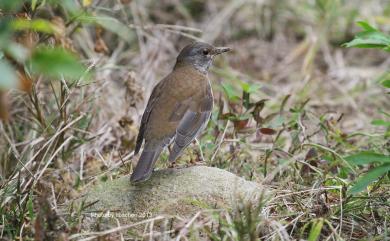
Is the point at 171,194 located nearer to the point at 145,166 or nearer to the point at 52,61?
the point at 145,166

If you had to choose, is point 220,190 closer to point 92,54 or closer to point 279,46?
point 92,54

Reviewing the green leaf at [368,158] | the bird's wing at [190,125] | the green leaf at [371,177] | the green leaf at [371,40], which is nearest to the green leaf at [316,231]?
the green leaf at [371,177]

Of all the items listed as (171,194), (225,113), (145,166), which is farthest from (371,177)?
(225,113)

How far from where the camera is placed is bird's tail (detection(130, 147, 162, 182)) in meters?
4.03

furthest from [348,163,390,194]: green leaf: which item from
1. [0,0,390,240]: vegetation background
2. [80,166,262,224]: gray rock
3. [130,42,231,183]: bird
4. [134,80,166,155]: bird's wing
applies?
[134,80,166,155]: bird's wing

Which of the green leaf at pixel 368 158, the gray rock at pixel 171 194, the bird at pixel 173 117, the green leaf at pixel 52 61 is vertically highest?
the green leaf at pixel 52 61

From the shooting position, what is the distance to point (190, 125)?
469 cm

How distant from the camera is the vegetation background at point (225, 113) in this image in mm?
3553

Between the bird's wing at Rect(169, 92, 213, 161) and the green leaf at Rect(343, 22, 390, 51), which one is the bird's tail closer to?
the bird's wing at Rect(169, 92, 213, 161)

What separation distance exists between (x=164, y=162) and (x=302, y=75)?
3.79 metres

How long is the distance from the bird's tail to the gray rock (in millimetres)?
129

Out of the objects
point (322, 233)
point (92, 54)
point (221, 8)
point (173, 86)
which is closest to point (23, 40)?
point (173, 86)

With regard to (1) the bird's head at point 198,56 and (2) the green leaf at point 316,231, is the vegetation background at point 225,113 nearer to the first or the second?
(2) the green leaf at point 316,231

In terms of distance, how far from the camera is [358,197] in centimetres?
397
